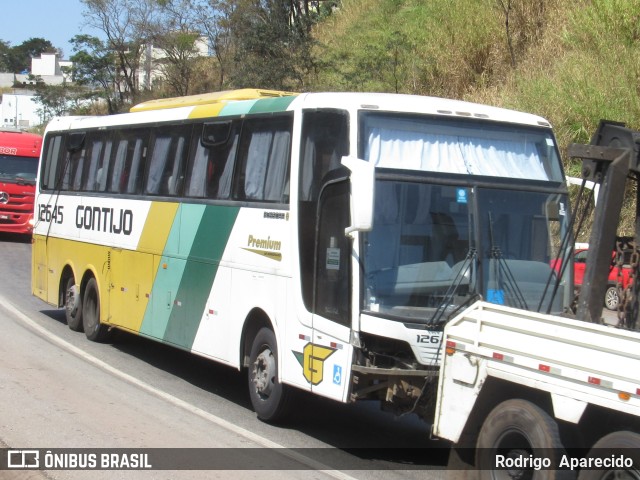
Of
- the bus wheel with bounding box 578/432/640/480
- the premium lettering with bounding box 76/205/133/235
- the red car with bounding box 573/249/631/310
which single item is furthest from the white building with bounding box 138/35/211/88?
the bus wheel with bounding box 578/432/640/480

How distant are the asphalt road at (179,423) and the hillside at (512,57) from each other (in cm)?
834

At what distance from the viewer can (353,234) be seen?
7.95 meters

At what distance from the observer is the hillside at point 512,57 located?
18.4 metres

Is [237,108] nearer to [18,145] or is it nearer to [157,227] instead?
[157,227]

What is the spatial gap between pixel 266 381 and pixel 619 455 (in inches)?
194

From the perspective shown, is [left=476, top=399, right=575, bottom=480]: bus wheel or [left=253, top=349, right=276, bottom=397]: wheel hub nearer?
[left=476, top=399, right=575, bottom=480]: bus wheel

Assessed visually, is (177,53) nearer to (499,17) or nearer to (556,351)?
(499,17)

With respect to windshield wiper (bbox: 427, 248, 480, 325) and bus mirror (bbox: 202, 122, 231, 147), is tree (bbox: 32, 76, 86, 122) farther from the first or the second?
windshield wiper (bbox: 427, 248, 480, 325)

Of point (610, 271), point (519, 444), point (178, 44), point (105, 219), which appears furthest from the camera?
point (178, 44)

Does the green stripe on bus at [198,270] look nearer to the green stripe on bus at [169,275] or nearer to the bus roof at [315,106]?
the green stripe on bus at [169,275]

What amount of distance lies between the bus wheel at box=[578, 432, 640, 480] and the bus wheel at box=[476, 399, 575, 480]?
0.31 meters

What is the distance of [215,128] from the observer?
10.9 m

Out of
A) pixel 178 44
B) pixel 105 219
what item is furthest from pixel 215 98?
pixel 178 44

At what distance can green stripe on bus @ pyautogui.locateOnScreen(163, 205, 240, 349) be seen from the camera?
412 inches
